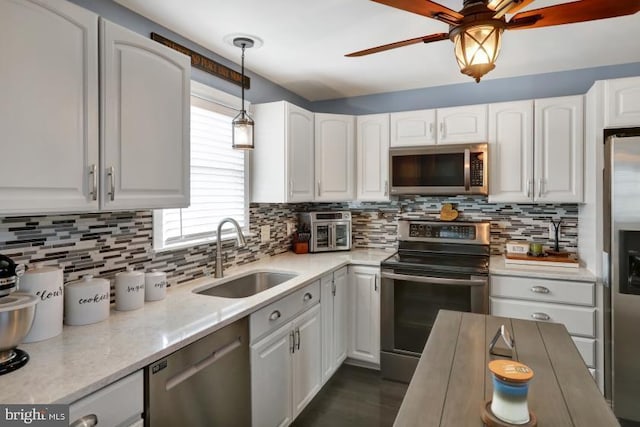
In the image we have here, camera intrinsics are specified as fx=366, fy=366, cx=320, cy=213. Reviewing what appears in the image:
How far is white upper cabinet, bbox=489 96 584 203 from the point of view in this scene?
8.48 ft

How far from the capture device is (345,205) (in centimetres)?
358

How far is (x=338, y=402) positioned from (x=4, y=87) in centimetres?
243

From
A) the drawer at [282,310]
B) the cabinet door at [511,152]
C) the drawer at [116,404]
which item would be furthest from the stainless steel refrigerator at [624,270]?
the drawer at [116,404]

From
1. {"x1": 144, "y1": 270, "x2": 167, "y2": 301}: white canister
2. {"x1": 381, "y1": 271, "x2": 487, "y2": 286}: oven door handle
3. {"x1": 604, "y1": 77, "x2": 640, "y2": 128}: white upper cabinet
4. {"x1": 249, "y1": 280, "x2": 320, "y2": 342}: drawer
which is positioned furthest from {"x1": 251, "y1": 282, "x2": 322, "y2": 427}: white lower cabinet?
{"x1": 604, "y1": 77, "x2": 640, "y2": 128}: white upper cabinet

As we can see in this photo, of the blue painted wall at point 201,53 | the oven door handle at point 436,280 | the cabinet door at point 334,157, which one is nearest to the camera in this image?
the blue painted wall at point 201,53

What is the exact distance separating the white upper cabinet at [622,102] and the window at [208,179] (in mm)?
2425

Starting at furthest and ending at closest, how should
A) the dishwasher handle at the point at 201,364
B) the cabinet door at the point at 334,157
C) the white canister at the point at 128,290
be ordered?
the cabinet door at the point at 334,157, the white canister at the point at 128,290, the dishwasher handle at the point at 201,364

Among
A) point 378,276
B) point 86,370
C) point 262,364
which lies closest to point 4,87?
point 86,370

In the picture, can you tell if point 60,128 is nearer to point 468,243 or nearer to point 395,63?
point 395,63

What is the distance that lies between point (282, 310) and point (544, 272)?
1791 mm

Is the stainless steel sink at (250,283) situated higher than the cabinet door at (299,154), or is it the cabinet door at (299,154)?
the cabinet door at (299,154)

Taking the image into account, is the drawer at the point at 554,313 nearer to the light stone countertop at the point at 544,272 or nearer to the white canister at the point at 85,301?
the light stone countertop at the point at 544,272

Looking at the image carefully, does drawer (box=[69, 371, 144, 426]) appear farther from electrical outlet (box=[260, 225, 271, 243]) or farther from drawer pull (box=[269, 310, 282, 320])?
electrical outlet (box=[260, 225, 271, 243])

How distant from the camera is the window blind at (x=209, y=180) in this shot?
2.18m
